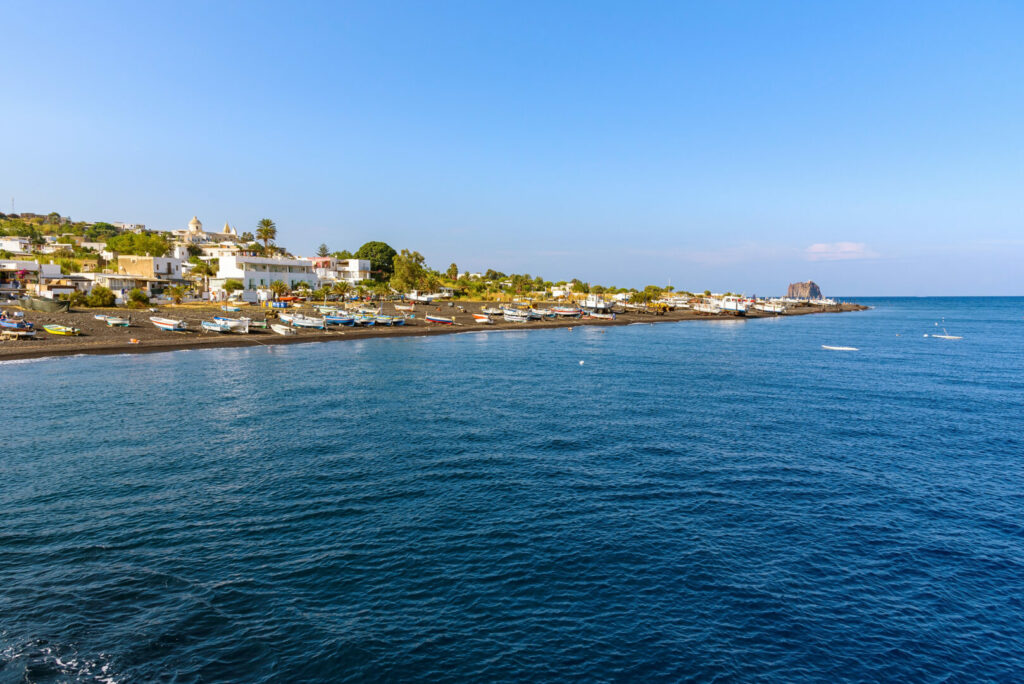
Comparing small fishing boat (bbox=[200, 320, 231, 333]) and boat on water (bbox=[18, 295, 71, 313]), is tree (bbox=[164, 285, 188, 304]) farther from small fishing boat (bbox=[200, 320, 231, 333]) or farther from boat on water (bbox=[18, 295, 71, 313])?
small fishing boat (bbox=[200, 320, 231, 333])

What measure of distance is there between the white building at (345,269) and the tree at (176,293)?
144 feet

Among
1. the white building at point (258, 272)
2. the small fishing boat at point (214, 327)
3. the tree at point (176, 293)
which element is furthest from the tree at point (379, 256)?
the small fishing boat at point (214, 327)

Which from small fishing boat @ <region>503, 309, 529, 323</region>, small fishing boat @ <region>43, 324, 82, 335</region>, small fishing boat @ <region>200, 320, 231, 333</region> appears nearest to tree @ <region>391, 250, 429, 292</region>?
small fishing boat @ <region>503, 309, 529, 323</region>

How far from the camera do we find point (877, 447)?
106 ft

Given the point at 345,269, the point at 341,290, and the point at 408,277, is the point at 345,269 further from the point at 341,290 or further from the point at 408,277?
the point at 341,290

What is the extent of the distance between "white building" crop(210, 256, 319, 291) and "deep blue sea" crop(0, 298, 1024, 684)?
8721 cm

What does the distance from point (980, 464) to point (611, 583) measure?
2533cm

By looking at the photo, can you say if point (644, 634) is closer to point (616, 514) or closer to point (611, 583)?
point (611, 583)

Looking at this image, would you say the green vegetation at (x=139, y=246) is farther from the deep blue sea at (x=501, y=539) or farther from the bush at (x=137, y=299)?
the deep blue sea at (x=501, y=539)

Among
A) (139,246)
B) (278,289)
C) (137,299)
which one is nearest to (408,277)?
(278,289)

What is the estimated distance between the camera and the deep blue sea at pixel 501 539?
14.3 meters

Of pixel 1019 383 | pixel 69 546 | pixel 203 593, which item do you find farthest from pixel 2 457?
pixel 1019 383

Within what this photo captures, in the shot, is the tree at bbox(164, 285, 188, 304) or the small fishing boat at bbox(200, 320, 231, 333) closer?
the small fishing boat at bbox(200, 320, 231, 333)

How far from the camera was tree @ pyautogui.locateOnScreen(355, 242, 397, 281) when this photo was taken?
18638 cm
